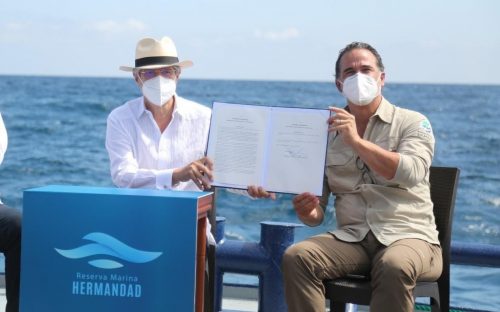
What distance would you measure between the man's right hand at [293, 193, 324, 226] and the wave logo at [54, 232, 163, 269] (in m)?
0.70

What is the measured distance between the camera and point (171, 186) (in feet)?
12.0

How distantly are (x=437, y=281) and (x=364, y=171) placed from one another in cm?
51

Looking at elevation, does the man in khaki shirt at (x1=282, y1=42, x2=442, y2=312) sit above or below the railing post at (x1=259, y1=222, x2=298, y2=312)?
above

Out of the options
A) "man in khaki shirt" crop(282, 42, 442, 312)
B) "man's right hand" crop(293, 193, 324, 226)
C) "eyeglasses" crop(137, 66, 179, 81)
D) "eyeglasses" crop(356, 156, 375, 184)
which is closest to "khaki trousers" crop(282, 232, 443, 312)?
"man in khaki shirt" crop(282, 42, 442, 312)

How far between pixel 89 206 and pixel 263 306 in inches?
56.9

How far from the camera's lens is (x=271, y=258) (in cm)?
423

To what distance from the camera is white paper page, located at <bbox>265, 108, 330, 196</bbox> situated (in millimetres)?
3455

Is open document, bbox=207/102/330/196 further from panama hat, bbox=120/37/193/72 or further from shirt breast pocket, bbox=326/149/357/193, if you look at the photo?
panama hat, bbox=120/37/193/72

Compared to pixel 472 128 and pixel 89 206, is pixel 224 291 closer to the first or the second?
pixel 89 206

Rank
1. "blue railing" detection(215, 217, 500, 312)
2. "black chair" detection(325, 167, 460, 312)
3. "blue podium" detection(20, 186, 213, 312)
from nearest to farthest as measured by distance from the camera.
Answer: "blue podium" detection(20, 186, 213, 312) < "black chair" detection(325, 167, 460, 312) < "blue railing" detection(215, 217, 500, 312)

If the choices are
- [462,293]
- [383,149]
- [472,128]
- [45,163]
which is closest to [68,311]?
[383,149]

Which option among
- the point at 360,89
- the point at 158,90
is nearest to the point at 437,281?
the point at 360,89

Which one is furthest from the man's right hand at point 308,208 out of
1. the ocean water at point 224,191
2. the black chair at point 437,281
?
the ocean water at point 224,191

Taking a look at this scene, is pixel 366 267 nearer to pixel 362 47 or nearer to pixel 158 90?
pixel 362 47
